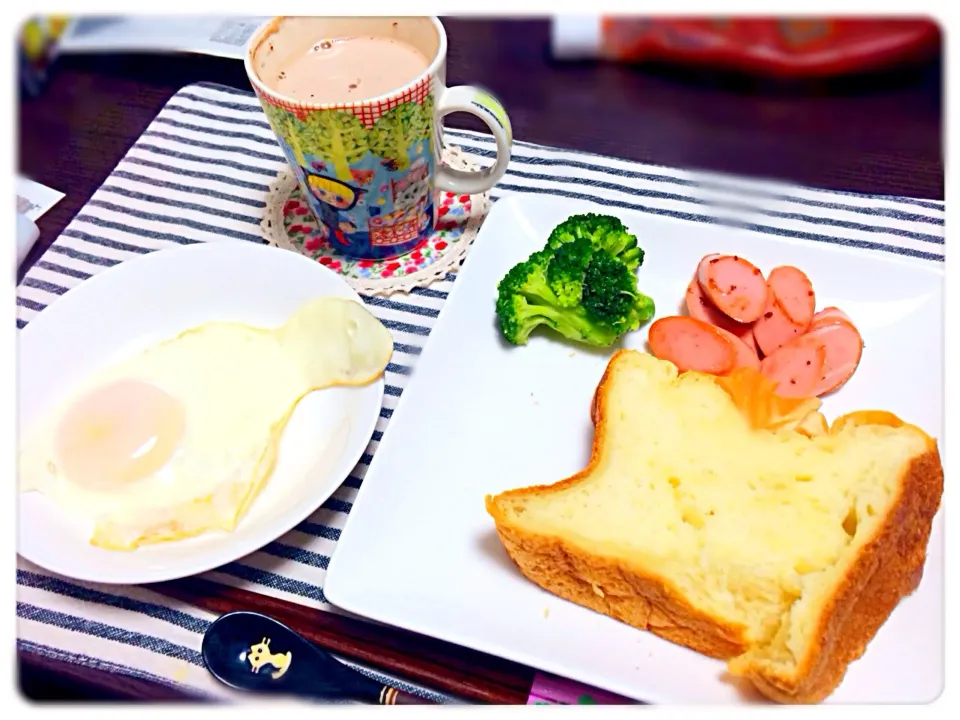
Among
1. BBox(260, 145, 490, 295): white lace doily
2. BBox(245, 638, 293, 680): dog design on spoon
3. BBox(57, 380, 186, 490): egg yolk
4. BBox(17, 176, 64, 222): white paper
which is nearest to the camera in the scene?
BBox(245, 638, 293, 680): dog design on spoon

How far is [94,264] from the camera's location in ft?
4.97

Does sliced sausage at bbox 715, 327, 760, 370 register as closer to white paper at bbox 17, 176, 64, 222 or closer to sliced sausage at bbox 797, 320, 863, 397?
sliced sausage at bbox 797, 320, 863, 397

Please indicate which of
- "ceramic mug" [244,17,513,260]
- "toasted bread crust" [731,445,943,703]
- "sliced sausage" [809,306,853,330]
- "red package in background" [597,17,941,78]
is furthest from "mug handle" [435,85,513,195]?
"toasted bread crust" [731,445,943,703]

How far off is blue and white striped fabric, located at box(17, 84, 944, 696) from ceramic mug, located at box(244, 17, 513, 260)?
156 millimetres

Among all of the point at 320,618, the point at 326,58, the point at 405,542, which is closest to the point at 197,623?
the point at 320,618

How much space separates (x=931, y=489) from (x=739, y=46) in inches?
25.6

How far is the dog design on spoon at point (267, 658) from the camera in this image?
3.21 ft

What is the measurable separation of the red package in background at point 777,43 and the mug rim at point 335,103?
32 centimetres

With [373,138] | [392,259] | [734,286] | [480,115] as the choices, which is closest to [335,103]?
[373,138]

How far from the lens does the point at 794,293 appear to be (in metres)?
1.24

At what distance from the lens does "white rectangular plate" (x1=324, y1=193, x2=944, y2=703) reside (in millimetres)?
929

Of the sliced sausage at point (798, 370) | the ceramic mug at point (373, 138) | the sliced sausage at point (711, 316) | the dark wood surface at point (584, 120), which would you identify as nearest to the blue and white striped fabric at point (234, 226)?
the dark wood surface at point (584, 120)

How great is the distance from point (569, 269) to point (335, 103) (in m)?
0.47

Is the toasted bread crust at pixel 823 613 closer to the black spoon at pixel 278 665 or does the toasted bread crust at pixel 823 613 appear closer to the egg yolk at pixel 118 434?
the black spoon at pixel 278 665
